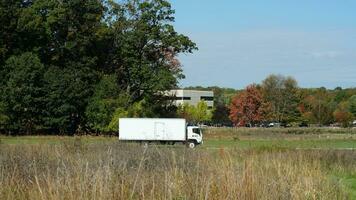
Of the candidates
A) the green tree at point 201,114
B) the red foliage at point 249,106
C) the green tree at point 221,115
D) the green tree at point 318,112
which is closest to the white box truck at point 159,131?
the red foliage at point 249,106

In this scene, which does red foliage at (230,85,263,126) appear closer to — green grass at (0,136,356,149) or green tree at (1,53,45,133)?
green tree at (1,53,45,133)

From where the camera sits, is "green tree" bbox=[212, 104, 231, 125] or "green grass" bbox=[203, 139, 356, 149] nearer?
"green grass" bbox=[203, 139, 356, 149]

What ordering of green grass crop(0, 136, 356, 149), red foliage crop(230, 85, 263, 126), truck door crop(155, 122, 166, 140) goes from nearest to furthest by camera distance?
green grass crop(0, 136, 356, 149), truck door crop(155, 122, 166, 140), red foliage crop(230, 85, 263, 126)

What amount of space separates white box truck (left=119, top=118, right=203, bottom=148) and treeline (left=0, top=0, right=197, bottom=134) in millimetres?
12513

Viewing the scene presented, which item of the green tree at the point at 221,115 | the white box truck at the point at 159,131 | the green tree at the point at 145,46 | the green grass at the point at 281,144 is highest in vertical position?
the green tree at the point at 145,46

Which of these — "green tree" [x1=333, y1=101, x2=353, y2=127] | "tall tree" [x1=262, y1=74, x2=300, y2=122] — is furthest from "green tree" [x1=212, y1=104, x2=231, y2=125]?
"green tree" [x1=333, y1=101, x2=353, y2=127]

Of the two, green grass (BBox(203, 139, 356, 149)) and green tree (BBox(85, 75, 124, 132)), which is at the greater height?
green tree (BBox(85, 75, 124, 132))

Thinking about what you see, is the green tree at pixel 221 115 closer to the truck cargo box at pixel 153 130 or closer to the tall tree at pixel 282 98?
the tall tree at pixel 282 98

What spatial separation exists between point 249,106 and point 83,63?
65.8 meters

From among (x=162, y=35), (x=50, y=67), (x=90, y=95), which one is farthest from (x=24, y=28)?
(x=162, y=35)

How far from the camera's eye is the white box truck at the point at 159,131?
5878 centimetres

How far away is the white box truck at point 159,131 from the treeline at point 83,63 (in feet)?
41.1

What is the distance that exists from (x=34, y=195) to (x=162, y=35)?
71.4m

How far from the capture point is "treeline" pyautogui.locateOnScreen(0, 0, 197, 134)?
69875mm
